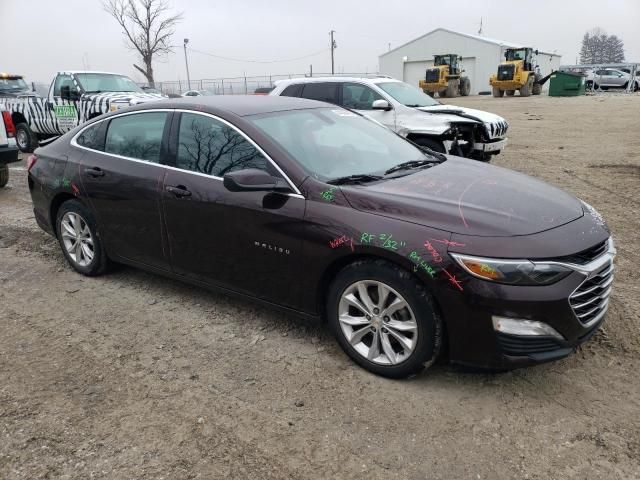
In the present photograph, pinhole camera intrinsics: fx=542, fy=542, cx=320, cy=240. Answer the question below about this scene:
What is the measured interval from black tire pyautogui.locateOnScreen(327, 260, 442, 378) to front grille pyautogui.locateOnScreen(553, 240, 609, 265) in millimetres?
699

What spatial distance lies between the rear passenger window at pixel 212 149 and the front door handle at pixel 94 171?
87 centimetres

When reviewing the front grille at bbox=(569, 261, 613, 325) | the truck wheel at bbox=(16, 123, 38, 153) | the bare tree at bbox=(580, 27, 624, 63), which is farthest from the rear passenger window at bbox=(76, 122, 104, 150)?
the bare tree at bbox=(580, 27, 624, 63)

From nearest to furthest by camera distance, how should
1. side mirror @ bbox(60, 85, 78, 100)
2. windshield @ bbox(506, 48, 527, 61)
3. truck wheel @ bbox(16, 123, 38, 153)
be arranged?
side mirror @ bbox(60, 85, 78, 100) → truck wheel @ bbox(16, 123, 38, 153) → windshield @ bbox(506, 48, 527, 61)

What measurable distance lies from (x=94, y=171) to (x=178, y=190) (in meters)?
1.06

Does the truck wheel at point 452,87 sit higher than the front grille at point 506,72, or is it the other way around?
the front grille at point 506,72

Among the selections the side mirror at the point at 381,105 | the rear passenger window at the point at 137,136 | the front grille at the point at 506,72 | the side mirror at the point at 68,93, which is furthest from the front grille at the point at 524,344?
the front grille at the point at 506,72

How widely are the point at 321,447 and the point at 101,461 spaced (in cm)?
104

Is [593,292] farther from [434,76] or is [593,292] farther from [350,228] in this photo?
[434,76]

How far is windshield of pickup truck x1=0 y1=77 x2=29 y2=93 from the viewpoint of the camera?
14.2 m

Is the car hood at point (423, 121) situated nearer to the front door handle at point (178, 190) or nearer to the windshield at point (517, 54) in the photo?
the front door handle at point (178, 190)

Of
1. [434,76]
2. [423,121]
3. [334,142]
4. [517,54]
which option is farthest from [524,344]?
[517,54]

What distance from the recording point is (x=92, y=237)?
4.62 m

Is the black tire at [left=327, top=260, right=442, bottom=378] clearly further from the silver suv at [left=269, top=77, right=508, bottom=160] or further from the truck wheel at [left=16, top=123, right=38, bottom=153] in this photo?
the truck wheel at [left=16, top=123, right=38, bottom=153]

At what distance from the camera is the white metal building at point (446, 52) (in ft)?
164
